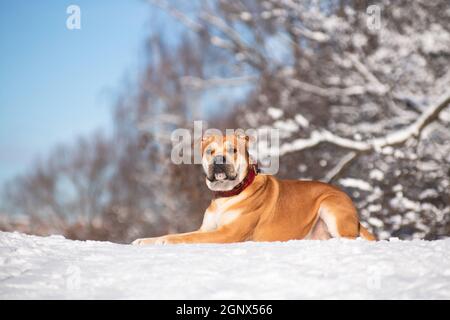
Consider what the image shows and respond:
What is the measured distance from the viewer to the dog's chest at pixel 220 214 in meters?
6.00

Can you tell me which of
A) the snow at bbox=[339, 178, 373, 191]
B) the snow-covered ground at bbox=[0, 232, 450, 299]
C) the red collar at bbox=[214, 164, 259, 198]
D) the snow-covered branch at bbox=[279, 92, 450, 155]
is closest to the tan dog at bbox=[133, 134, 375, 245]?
the red collar at bbox=[214, 164, 259, 198]

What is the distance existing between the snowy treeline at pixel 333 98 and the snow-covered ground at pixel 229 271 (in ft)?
26.6

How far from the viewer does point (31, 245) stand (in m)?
4.98

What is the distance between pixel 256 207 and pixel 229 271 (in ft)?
7.33

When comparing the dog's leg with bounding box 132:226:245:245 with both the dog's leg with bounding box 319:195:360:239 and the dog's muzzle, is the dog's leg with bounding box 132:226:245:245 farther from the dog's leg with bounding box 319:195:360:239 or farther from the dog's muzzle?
the dog's leg with bounding box 319:195:360:239

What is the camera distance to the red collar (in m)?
6.12

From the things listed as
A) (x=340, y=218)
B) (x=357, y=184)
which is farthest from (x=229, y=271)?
(x=357, y=184)

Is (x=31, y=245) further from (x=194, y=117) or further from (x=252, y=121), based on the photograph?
(x=194, y=117)

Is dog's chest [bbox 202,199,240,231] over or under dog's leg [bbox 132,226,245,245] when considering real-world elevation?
over

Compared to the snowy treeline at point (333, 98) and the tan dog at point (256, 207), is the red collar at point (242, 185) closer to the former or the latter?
the tan dog at point (256, 207)

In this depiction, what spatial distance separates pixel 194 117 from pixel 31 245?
47.5 feet

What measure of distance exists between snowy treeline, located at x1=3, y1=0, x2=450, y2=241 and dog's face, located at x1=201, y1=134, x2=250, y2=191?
673 centimetres

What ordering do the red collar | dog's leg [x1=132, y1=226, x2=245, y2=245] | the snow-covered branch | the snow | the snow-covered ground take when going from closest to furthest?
the snow-covered ground
dog's leg [x1=132, y1=226, x2=245, y2=245]
the red collar
the snow-covered branch
the snow
